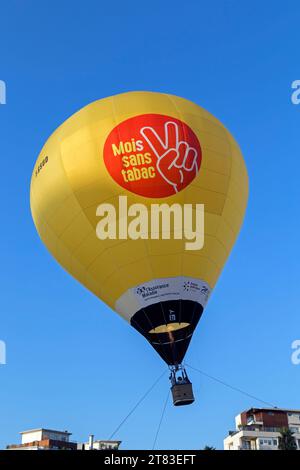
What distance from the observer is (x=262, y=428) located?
73125 millimetres

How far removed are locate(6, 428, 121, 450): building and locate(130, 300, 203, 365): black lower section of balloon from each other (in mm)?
68839

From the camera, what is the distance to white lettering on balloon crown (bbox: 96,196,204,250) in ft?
74.9

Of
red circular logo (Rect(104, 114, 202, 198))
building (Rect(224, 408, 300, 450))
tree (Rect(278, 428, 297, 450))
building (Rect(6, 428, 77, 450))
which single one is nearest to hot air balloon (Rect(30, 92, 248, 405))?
red circular logo (Rect(104, 114, 202, 198))

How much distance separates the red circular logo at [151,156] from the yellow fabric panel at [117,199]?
0.99 ft

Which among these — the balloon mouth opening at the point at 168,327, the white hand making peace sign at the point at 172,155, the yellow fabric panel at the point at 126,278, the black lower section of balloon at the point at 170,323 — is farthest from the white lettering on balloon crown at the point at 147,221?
the balloon mouth opening at the point at 168,327

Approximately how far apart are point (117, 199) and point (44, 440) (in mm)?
73908

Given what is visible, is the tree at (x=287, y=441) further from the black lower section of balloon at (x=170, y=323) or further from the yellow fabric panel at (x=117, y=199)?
the black lower section of balloon at (x=170, y=323)

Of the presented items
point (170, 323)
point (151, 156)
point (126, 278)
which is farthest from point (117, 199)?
point (170, 323)

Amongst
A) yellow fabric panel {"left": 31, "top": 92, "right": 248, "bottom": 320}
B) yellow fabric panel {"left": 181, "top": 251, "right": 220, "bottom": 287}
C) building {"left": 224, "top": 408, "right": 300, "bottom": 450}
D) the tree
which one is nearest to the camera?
yellow fabric panel {"left": 31, "top": 92, "right": 248, "bottom": 320}

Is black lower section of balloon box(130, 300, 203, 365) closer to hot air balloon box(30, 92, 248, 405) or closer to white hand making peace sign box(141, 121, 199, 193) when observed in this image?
hot air balloon box(30, 92, 248, 405)

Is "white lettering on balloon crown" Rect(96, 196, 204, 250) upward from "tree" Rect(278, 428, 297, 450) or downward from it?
downward

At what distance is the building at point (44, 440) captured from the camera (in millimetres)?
87188

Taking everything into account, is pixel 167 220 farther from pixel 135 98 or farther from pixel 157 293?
pixel 135 98
